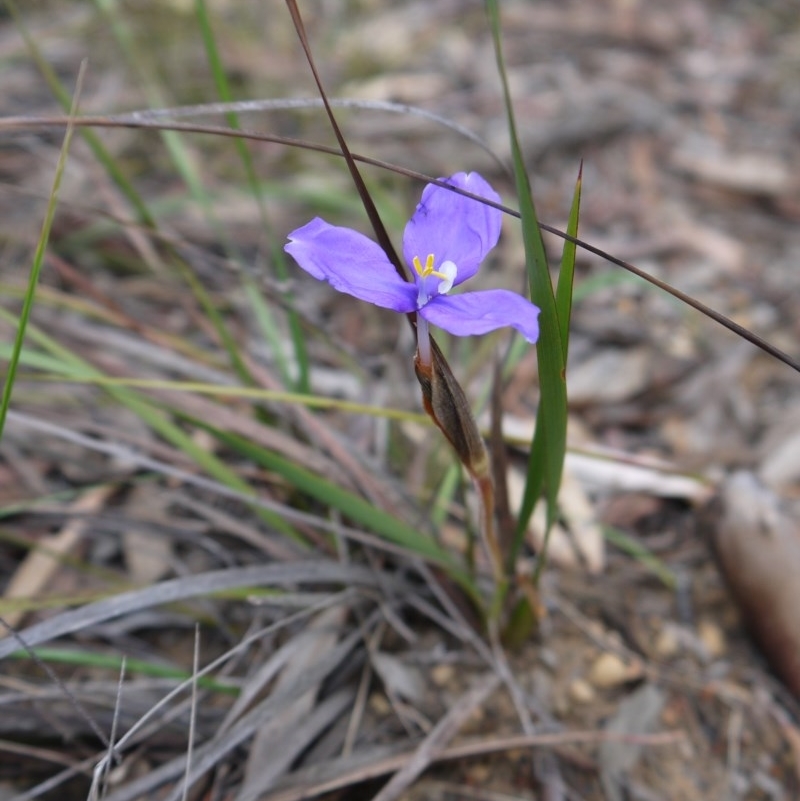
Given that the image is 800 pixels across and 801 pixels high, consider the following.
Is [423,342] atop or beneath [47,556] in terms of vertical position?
atop

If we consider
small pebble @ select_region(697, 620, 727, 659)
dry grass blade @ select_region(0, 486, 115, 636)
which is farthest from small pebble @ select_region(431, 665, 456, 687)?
dry grass blade @ select_region(0, 486, 115, 636)

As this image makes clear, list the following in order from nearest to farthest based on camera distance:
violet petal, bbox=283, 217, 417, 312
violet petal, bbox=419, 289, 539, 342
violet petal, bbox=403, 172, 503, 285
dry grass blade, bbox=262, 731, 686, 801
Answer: violet petal, bbox=419, 289, 539, 342
violet petal, bbox=283, 217, 417, 312
violet petal, bbox=403, 172, 503, 285
dry grass blade, bbox=262, 731, 686, 801

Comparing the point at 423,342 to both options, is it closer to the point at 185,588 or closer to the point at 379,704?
the point at 185,588

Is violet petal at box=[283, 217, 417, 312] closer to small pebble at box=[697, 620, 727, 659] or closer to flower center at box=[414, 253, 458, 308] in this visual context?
flower center at box=[414, 253, 458, 308]

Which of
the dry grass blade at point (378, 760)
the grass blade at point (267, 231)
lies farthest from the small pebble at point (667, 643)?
the grass blade at point (267, 231)

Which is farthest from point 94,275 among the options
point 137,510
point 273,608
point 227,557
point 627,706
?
point 627,706

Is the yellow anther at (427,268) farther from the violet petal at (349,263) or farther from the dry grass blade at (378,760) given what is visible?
the dry grass blade at (378,760)

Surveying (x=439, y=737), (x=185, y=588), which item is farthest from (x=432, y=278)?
(x=439, y=737)
